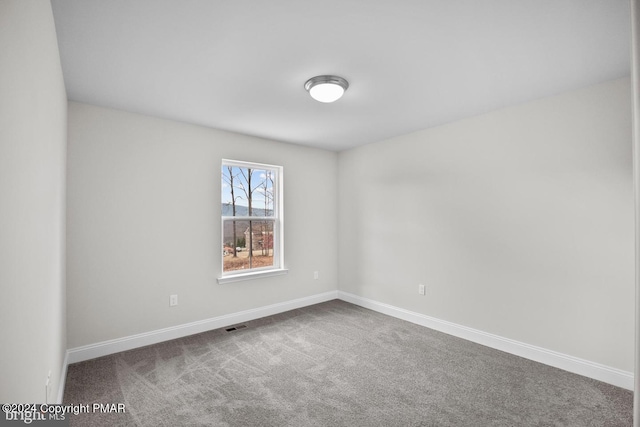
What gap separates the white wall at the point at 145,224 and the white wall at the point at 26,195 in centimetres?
114

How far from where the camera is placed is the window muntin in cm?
388

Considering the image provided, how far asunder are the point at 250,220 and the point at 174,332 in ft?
5.24

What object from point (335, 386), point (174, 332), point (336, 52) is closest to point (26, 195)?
point (336, 52)

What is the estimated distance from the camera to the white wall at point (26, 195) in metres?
0.91

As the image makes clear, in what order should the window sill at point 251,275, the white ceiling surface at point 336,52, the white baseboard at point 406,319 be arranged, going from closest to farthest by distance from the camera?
1. the white ceiling surface at point 336,52
2. the white baseboard at point 406,319
3. the window sill at point 251,275

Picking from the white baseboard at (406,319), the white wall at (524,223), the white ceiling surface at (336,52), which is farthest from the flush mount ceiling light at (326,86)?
the white baseboard at (406,319)

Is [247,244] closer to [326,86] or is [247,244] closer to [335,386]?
[335,386]

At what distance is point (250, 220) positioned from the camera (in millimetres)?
4082

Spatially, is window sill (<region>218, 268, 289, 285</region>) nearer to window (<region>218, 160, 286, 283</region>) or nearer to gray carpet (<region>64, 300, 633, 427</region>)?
window (<region>218, 160, 286, 283</region>)

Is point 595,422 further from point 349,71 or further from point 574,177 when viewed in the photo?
point 349,71

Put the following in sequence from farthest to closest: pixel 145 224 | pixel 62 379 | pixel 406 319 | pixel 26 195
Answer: pixel 406 319
pixel 145 224
pixel 62 379
pixel 26 195

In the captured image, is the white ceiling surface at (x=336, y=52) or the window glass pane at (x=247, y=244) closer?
the white ceiling surface at (x=336, y=52)

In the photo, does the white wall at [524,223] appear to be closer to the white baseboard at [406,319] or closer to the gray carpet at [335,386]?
the white baseboard at [406,319]

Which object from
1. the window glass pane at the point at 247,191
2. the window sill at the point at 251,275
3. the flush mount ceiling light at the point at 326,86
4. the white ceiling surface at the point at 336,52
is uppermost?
the white ceiling surface at the point at 336,52
